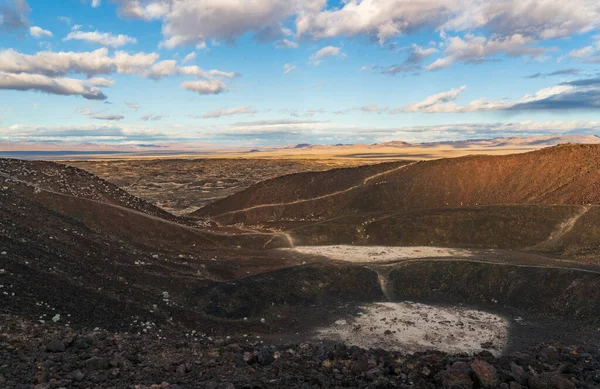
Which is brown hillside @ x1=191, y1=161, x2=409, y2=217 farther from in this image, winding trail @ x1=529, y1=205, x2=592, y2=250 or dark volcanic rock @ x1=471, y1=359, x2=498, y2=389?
dark volcanic rock @ x1=471, y1=359, x2=498, y2=389

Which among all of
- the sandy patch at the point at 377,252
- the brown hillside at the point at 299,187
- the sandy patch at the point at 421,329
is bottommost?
the sandy patch at the point at 421,329

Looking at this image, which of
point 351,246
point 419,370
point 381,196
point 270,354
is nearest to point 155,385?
point 270,354

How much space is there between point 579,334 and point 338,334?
56.6ft

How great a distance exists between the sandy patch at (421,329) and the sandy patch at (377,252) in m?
11.8

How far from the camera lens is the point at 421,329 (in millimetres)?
29922

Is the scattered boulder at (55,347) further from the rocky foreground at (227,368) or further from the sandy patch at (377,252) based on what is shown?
the sandy patch at (377,252)

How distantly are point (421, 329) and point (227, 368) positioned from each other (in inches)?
816

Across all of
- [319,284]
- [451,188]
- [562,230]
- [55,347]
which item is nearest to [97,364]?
[55,347]

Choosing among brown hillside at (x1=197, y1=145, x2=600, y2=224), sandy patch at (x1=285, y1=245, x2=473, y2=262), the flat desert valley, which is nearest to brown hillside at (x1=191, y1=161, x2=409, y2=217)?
brown hillside at (x1=197, y1=145, x2=600, y2=224)

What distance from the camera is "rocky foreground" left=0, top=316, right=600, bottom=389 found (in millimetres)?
11641

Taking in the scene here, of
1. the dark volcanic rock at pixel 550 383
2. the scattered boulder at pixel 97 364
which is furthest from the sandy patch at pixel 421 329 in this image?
the scattered boulder at pixel 97 364

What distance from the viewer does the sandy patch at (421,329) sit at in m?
Result: 27.0

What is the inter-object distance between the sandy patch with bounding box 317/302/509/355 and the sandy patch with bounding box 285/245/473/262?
1181 centimetres

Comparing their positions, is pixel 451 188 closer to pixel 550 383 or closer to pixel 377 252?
pixel 377 252
